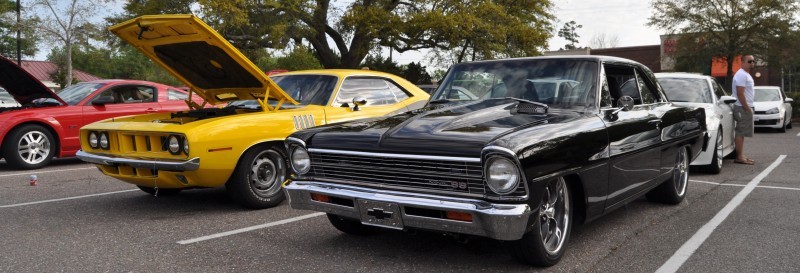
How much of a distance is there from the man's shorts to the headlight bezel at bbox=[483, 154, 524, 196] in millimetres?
7562

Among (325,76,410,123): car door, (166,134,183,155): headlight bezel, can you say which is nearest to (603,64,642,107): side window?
(325,76,410,123): car door

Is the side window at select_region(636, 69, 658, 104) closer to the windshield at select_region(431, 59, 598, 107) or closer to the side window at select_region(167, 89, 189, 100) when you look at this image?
the windshield at select_region(431, 59, 598, 107)

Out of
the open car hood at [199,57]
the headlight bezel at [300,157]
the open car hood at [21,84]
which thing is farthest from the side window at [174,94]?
the headlight bezel at [300,157]

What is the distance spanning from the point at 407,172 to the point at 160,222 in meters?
2.83

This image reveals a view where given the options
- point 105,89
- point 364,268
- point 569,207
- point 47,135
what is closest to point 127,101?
point 105,89

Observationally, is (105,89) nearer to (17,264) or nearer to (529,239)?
(17,264)

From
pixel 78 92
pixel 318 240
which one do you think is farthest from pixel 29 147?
pixel 318 240

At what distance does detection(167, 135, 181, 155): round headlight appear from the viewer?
5.50 m

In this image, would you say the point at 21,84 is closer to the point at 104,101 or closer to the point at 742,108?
the point at 104,101

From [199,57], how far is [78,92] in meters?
5.55

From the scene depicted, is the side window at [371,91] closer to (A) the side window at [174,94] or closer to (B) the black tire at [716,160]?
(B) the black tire at [716,160]

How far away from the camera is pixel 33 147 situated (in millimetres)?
9781

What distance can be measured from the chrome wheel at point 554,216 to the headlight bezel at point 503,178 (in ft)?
1.49

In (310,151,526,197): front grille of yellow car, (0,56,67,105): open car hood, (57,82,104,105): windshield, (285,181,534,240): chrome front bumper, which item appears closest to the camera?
(285,181,534,240): chrome front bumper
